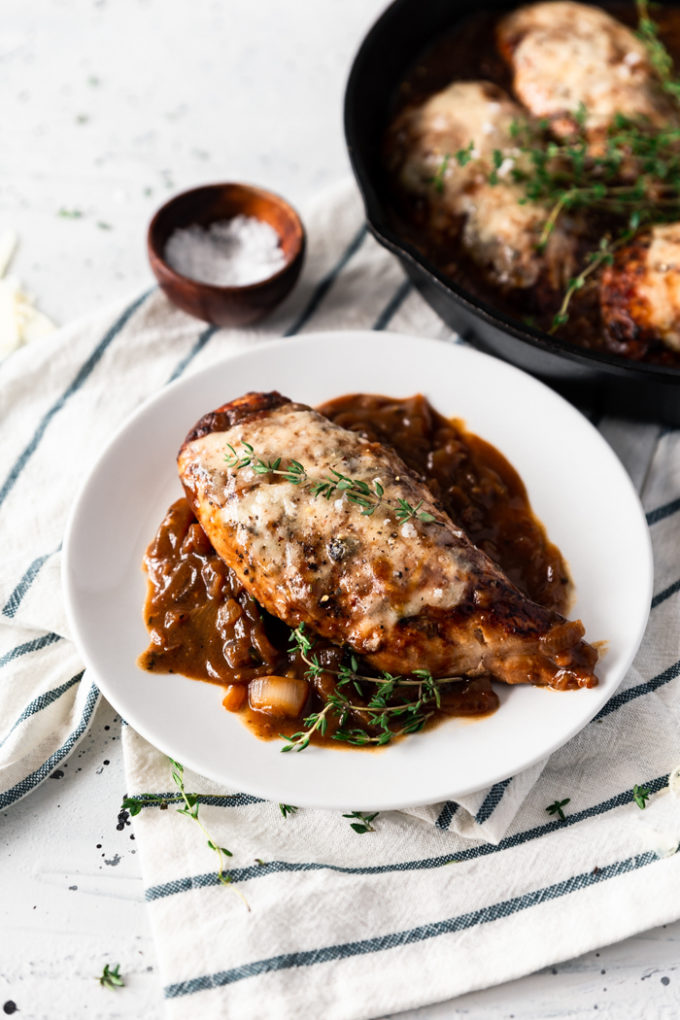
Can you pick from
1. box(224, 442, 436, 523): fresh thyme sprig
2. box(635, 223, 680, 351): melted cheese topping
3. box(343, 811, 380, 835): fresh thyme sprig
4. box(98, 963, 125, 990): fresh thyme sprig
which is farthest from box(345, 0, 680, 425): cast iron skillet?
box(98, 963, 125, 990): fresh thyme sprig

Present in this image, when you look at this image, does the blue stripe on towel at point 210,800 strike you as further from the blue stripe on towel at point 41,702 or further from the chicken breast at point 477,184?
the chicken breast at point 477,184

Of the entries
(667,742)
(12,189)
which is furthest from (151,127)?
(667,742)

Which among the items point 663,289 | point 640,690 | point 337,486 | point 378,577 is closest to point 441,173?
point 663,289

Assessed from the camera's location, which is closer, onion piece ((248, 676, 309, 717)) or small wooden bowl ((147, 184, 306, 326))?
onion piece ((248, 676, 309, 717))

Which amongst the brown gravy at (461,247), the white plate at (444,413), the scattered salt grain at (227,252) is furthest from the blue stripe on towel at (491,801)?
the scattered salt grain at (227,252)

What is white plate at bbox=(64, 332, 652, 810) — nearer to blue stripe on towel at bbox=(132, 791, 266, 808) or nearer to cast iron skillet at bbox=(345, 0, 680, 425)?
cast iron skillet at bbox=(345, 0, 680, 425)
